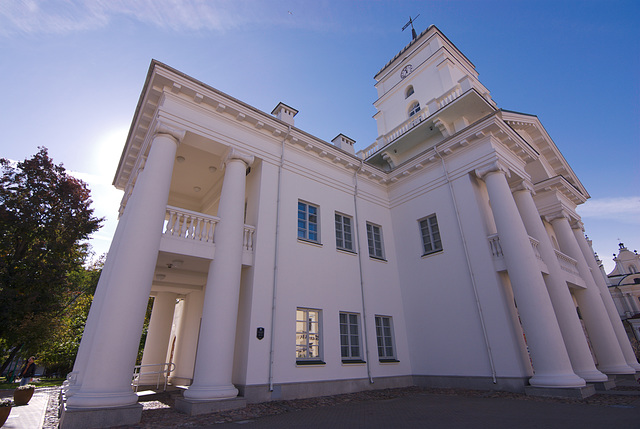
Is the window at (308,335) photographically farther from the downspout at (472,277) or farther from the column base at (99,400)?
the downspout at (472,277)

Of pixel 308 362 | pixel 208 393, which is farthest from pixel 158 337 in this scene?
pixel 308 362

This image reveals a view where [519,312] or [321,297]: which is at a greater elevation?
[321,297]

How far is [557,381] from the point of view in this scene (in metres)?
8.16

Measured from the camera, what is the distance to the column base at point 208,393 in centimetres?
690

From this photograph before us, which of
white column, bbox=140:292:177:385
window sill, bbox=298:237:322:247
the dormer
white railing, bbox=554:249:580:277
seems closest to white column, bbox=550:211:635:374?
white railing, bbox=554:249:580:277

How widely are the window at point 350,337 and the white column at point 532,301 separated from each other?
5.16m

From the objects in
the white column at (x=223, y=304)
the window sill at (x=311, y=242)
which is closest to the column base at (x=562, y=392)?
the window sill at (x=311, y=242)

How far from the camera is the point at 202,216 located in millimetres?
8844

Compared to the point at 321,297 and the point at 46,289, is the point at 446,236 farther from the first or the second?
the point at 46,289

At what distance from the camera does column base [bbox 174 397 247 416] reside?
262 inches

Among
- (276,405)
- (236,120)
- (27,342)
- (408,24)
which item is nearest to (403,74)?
(408,24)

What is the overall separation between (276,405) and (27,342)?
18165 millimetres

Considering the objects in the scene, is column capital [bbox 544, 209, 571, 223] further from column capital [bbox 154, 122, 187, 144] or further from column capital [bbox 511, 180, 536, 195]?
column capital [bbox 154, 122, 187, 144]

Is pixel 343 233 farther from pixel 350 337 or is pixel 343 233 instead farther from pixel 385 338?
pixel 385 338
